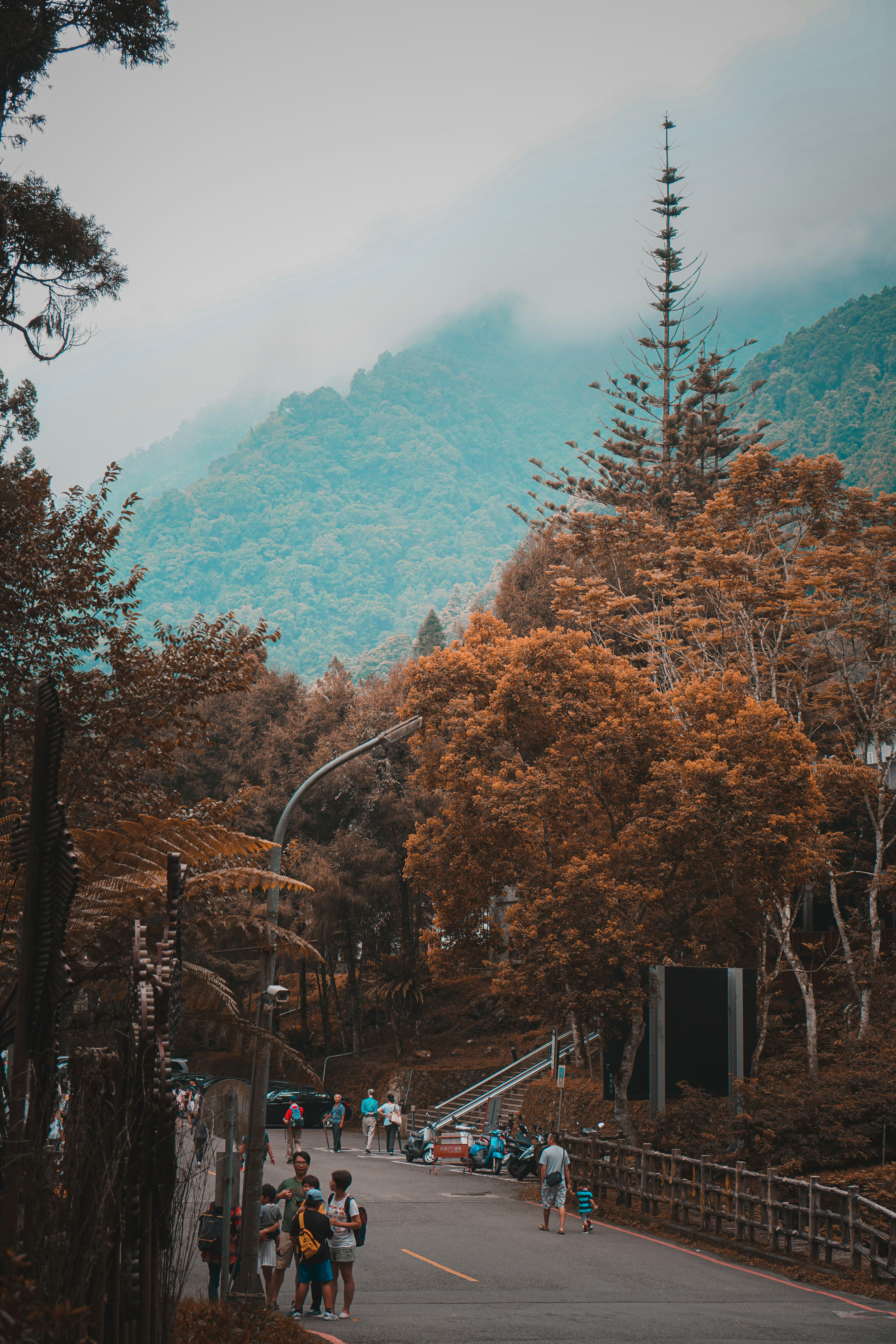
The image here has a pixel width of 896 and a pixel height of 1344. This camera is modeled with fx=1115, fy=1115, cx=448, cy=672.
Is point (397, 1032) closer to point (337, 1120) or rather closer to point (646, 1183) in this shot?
point (337, 1120)

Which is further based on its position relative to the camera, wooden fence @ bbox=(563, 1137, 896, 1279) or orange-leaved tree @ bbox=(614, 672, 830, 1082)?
orange-leaved tree @ bbox=(614, 672, 830, 1082)

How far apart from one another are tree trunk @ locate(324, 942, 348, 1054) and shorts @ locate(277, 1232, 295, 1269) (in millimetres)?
25306

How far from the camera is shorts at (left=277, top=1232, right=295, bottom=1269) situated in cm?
1273

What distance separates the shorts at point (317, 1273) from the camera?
11.6m

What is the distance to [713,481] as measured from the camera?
4581 cm

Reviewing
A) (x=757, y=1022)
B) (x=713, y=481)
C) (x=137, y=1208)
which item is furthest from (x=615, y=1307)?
(x=713, y=481)

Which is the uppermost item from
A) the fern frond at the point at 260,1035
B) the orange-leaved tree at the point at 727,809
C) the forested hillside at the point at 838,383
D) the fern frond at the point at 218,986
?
the forested hillside at the point at 838,383

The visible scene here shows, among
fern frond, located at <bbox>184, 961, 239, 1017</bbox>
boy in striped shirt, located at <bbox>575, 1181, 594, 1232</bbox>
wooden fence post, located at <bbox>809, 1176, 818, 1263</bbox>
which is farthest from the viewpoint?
boy in striped shirt, located at <bbox>575, 1181, 594, 1232</bbox>

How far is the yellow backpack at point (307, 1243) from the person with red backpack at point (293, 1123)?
15.2 ft

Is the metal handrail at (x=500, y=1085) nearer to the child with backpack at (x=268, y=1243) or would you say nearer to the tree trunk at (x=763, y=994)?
the tree trunk at (x=763, y=994)

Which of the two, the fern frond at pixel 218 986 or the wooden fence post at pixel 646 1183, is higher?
the fern frond at pixel 218 986

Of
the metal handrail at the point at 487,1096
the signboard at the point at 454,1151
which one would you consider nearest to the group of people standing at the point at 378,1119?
the metal handrail at the point at 487,1096

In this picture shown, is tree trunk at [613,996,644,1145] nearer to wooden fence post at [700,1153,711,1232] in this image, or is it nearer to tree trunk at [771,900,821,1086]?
wooden fence post at [700,1153,711,1232]

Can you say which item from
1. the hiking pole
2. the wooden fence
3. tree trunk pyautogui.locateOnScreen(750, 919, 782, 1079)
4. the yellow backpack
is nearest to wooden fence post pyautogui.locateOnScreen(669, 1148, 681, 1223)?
the wooden fence
